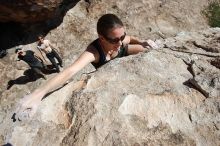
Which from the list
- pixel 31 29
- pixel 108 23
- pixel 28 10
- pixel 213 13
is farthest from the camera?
pixel 213 13

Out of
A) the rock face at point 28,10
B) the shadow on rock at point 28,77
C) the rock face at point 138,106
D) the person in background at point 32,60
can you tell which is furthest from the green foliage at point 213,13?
the rock face at point 138,106

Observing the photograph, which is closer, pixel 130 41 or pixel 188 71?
pixel 188 71

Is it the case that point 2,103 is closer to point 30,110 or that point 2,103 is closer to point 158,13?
point 158,13

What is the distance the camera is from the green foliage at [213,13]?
15172 mm

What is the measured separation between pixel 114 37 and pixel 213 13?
1236cm

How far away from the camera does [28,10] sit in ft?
43.7

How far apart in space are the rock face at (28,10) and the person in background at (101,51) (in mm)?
9199

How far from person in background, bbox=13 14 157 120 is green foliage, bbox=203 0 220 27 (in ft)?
37.6

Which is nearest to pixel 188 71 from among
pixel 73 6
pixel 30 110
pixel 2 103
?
pixel 30 110

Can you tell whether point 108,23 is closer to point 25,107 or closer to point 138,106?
point 138,106

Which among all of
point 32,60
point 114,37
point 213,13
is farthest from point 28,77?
point 114,37

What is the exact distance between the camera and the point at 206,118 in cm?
327

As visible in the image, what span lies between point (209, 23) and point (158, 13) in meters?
1.90

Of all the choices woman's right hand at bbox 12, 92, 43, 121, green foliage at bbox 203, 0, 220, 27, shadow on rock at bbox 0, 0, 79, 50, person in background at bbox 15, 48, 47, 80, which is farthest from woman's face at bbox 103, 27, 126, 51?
green foliage at bbox 203, 0, 220, 27
